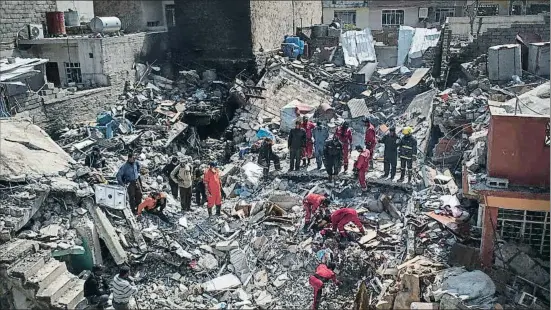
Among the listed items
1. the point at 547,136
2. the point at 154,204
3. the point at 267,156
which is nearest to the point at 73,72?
the point at 267,156

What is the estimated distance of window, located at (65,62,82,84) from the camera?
1795cm

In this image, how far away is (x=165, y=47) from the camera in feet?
68.4

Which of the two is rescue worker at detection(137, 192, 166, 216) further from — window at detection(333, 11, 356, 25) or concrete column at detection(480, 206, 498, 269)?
window at detection(333, 11, 356, 25)

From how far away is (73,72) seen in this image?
59.3 ft

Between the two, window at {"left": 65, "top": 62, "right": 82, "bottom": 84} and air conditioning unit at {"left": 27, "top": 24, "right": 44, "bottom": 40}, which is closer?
window at {"left": 65, "top": 62, "right": 82, "bottom": 84}

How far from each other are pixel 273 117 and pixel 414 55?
662 centimetres

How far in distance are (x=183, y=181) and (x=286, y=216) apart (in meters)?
2.37

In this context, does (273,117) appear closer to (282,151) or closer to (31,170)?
(282,151)

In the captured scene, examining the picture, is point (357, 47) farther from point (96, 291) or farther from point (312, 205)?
point (96, 291)

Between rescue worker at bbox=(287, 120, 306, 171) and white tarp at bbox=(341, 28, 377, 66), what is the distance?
9325 millimetres

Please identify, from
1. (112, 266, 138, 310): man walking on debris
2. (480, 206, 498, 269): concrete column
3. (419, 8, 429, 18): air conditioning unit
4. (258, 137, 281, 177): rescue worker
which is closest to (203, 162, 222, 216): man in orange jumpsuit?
(258, 137, 281, 177): rescue worker

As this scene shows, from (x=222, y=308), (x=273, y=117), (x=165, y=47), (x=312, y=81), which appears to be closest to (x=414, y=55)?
(x=312, y=81)

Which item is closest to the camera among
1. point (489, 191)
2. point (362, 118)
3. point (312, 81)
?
point (489, 191)

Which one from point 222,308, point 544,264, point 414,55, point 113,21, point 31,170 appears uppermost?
point 113,21
